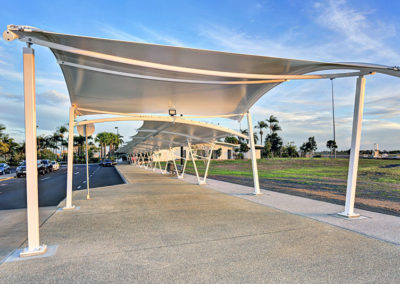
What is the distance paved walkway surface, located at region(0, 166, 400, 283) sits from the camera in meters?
3.58

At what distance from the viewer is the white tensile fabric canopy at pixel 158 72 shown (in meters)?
4.87

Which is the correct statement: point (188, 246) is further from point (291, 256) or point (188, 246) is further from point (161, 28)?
point (161, 28)

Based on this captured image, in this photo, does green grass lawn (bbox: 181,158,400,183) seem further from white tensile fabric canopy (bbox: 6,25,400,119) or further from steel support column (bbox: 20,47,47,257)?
steel support column (bbox: 20,47,47,257)

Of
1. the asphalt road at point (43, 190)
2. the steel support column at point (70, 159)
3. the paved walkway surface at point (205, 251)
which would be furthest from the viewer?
the asphalt road at point (43, 190)

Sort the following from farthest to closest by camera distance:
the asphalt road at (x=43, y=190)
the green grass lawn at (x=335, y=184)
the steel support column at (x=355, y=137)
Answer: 1. the asphalt road at (x=43, y=190)
2. the green grass lawn at (x=335, y=184)
3. the steel support column at (x=355, y=137)

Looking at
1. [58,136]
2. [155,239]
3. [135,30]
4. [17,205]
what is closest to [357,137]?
[155,239]

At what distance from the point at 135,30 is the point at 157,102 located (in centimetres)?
255

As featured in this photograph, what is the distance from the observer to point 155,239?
17.1 ft

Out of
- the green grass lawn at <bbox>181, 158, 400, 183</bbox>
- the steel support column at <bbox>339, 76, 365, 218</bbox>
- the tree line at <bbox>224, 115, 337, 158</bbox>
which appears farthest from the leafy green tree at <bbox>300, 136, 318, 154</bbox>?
the steel support column at <bbox>339, 76, 365, 218</bbox>

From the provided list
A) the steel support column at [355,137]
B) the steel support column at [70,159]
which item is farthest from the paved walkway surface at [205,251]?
the steel support column at [70,159]

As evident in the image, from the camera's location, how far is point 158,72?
6.36 m

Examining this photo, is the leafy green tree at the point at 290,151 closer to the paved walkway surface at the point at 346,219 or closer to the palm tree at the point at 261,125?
the palm tree at the point at 261,125

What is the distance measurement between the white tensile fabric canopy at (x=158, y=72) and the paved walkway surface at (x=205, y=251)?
3476 millimetres

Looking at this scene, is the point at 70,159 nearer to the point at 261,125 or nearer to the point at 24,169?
the point at 24,169
